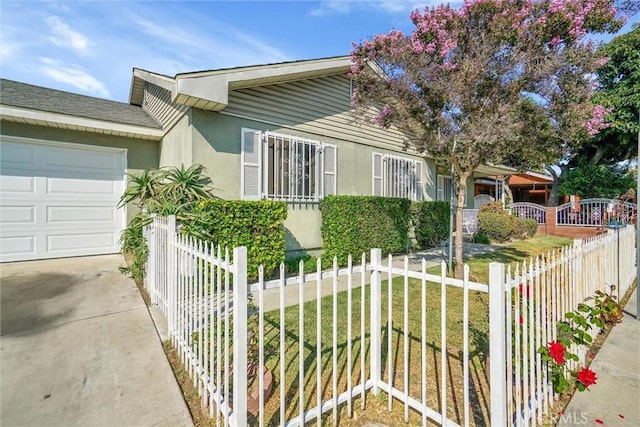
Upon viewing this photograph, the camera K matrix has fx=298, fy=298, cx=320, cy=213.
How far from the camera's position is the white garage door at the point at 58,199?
652 cm

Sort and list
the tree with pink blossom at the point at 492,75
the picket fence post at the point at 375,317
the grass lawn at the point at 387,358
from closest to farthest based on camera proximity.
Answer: the grass lawn at the point at 387,358, the picket fence post at the point at 375,317, the tree with pink blossom at the point at 492,75

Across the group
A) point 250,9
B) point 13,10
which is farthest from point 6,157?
point 250,9

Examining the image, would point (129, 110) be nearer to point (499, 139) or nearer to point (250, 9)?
point (250, 9)

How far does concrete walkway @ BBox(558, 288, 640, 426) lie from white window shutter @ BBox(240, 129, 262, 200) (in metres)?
6.00

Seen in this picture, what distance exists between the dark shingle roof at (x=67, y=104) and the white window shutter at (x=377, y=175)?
6298 millimetres

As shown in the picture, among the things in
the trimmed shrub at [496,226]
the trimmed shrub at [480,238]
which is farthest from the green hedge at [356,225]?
the trimmed shrub at [496,226]

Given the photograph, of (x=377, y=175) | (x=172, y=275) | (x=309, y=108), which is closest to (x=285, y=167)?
(x=309, y=108)

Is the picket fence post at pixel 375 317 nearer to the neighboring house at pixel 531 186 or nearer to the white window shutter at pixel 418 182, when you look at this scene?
the white window shutter at pixel 418 182

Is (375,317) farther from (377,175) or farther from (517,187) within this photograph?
(517,187)

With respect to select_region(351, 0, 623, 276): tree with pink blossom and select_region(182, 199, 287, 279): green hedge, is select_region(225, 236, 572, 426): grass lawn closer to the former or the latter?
select_region(182, 199, 287, 279): green hedge

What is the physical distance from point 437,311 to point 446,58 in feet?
14.1

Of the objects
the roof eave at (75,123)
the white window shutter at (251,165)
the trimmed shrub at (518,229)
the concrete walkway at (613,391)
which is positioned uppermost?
the roof eave at (75,123)

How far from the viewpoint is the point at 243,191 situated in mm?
6727

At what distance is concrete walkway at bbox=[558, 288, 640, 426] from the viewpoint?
7.65 feet
